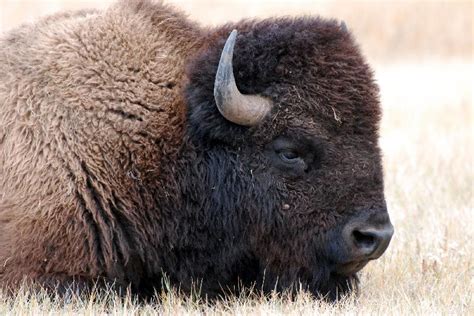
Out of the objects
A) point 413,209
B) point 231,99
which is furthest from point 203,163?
point 413,209

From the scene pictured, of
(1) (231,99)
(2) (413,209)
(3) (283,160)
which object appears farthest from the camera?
(2) (413,209)

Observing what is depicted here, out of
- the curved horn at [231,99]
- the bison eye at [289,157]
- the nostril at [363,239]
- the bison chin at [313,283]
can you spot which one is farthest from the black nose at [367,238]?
the curved horn at [231,99]

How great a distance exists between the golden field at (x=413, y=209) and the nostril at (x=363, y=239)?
0.35m

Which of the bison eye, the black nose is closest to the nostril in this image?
the black nose

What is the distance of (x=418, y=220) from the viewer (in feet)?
27.2

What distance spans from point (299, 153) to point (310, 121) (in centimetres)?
21

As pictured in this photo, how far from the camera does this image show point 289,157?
5.89 meters

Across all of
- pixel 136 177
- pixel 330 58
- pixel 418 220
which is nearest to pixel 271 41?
pixel 330 58

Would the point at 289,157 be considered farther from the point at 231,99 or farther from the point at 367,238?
the point at 367,238

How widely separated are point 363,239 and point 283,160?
692 mm

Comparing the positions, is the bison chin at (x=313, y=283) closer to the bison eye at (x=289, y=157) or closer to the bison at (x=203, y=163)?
the bison at (x=203, y=163)

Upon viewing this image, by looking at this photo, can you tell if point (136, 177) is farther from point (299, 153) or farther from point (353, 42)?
point (353, 42)

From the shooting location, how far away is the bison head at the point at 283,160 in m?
5.81

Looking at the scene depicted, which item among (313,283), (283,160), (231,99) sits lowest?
(313,283)
